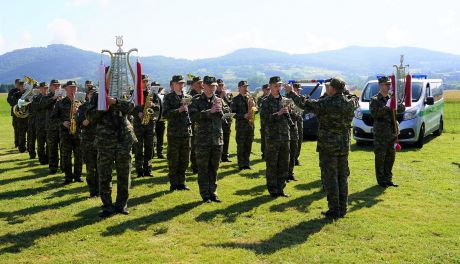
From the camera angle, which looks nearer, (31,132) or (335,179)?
(335,179)

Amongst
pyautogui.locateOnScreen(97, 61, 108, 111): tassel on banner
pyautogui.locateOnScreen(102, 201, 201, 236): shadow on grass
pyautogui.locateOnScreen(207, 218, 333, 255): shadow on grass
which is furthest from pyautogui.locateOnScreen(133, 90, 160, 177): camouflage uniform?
pyautogui.locateOnScreen(207, 218, 333, 255): shadow on grass

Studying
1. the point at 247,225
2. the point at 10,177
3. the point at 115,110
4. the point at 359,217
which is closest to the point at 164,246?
the point at 247,225

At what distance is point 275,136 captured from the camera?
9062 mm

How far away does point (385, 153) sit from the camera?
10.1 meters

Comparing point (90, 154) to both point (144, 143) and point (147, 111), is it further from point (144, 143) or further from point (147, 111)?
point (144, 143)

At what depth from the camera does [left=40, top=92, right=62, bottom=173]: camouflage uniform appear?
11508 millimetres

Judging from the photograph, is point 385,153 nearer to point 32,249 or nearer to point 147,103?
point 147,103

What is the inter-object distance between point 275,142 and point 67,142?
5.12 metres

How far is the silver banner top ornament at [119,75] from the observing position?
753 cm

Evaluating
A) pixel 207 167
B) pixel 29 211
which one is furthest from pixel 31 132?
pixel 207 167

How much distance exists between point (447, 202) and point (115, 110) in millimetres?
6684

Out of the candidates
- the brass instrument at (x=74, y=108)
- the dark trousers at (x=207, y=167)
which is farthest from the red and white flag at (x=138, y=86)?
the brass instrument at (x=74, y=108)

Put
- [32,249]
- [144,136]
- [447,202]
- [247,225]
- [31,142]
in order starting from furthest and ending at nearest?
[31,142]
[144,136]
[447,202]
[247,225]
[32,249]

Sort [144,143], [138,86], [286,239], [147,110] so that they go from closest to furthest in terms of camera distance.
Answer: [286,239], [138,86], [147,110], [144,143]
